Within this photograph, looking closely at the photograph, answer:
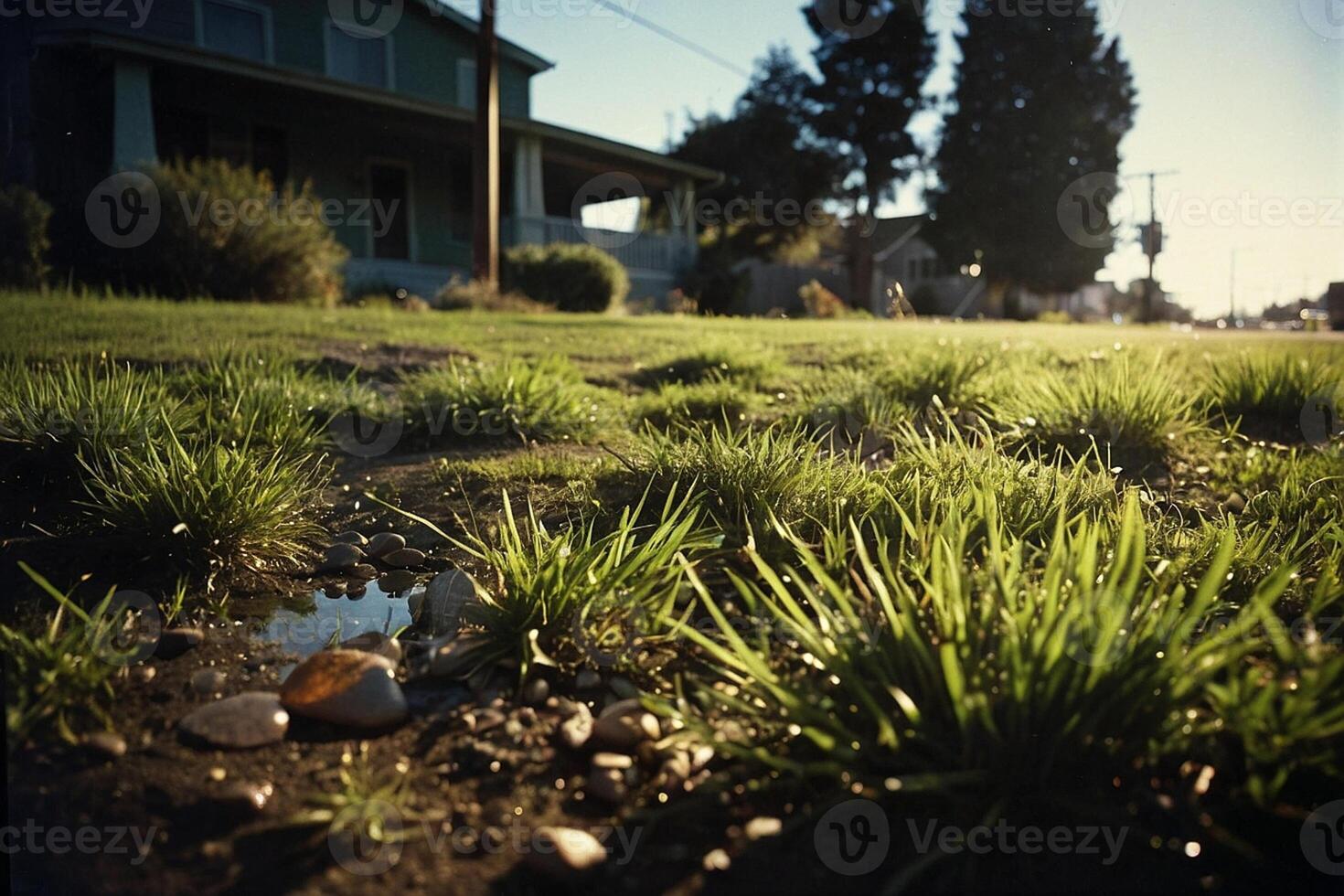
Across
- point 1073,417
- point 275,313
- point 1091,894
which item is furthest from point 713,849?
point 275,313

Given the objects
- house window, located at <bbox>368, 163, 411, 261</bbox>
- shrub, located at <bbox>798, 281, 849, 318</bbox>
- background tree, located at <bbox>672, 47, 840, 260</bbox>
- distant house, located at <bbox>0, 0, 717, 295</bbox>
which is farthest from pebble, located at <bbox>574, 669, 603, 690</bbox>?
background tree, located at <bbox>672, 47, 840, 260</bbox>

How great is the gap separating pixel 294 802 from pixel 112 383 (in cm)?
263

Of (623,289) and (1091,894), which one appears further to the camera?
(623,289)

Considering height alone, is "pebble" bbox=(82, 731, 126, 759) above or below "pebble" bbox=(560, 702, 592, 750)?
above

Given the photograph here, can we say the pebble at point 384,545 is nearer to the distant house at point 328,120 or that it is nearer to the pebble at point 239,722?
the pebble at point 239,722

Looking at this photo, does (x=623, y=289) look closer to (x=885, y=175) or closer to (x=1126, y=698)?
(x=1126, y=698)

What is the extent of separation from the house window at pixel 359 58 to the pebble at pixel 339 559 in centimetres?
1754

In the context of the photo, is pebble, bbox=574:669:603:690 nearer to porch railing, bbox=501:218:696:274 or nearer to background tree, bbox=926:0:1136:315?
porch railing, bbox=501:218:696:274

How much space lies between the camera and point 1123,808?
1689mm

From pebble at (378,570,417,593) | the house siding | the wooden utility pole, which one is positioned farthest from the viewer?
the house siding

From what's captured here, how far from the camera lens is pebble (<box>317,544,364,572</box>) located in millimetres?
3043

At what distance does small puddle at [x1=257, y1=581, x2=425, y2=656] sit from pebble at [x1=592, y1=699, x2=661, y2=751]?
0.86 meters

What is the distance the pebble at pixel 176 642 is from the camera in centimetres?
236

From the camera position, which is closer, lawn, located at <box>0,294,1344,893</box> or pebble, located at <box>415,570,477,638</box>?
lawn, located at <box>0,294,1344,893</box>
